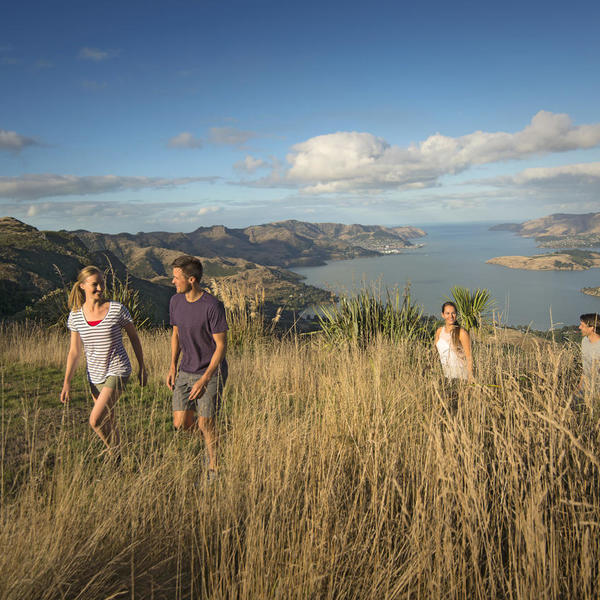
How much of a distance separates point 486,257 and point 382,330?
149960 millimetres

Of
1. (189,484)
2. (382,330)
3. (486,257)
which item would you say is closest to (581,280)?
(486,257)

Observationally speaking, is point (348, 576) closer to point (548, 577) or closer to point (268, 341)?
point (548, 577)

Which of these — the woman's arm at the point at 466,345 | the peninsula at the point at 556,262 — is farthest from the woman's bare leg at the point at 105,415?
the peninsula at the point at 556,262

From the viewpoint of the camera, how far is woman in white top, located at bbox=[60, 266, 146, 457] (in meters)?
3.22

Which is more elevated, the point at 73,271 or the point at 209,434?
the point at 73,271

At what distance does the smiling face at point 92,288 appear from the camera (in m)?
3.30

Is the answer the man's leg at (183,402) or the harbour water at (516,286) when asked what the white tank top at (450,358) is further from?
the harbour water at (516,286)

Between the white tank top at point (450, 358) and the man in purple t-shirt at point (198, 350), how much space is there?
233 cm

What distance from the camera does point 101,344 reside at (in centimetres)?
326

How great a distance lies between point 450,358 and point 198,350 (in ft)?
8.93

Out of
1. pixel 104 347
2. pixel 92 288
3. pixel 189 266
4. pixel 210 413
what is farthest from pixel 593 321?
pixel 92 288

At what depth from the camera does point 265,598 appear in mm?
1476

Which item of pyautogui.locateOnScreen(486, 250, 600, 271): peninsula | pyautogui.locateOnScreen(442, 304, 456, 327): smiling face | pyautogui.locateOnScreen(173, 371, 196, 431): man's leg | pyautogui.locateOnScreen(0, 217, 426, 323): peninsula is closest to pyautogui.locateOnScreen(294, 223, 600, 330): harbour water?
pyautogui.locateOnScreen(486, 250, 600, 271): peninsula

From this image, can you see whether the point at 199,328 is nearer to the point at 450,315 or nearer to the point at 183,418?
the point at 183,418
